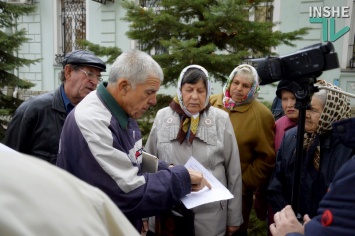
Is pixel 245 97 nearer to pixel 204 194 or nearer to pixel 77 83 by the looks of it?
pixel 204 194

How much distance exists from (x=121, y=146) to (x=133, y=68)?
1.23 feet

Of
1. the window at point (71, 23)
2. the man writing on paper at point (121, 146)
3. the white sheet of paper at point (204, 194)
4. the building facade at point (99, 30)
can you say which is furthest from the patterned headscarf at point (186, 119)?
the window at point (71, 23)

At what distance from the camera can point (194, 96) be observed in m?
2.23

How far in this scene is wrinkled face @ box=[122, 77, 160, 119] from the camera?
161 cm

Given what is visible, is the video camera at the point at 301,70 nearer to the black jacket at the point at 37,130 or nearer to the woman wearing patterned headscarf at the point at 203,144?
the woman wearing patterned headscarf at the point at 203,144

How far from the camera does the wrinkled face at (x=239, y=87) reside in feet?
8.60

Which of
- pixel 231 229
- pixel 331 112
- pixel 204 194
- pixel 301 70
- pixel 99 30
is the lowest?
pixel 231 229

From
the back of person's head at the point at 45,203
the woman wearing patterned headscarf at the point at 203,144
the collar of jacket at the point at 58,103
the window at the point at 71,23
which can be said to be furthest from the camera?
the window at the point at 71,23

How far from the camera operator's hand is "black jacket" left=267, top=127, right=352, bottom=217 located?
507mm

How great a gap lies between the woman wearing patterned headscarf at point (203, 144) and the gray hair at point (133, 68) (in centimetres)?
66

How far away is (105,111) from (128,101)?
133 mm

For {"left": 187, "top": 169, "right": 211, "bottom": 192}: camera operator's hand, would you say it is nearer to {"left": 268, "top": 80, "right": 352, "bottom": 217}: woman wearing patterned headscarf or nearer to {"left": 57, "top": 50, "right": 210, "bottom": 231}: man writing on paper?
{"left": 57, "top": 50, "right": 210, "bottom": 231}: man writing on paper

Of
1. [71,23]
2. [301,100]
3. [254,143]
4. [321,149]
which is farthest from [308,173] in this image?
[71,23]

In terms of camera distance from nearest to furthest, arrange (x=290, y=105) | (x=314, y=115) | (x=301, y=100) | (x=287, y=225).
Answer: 1. (x=287, y=225)
2. (x=301, y=100)
3. (x=314, y=115)
4. (x=290, y=105)
